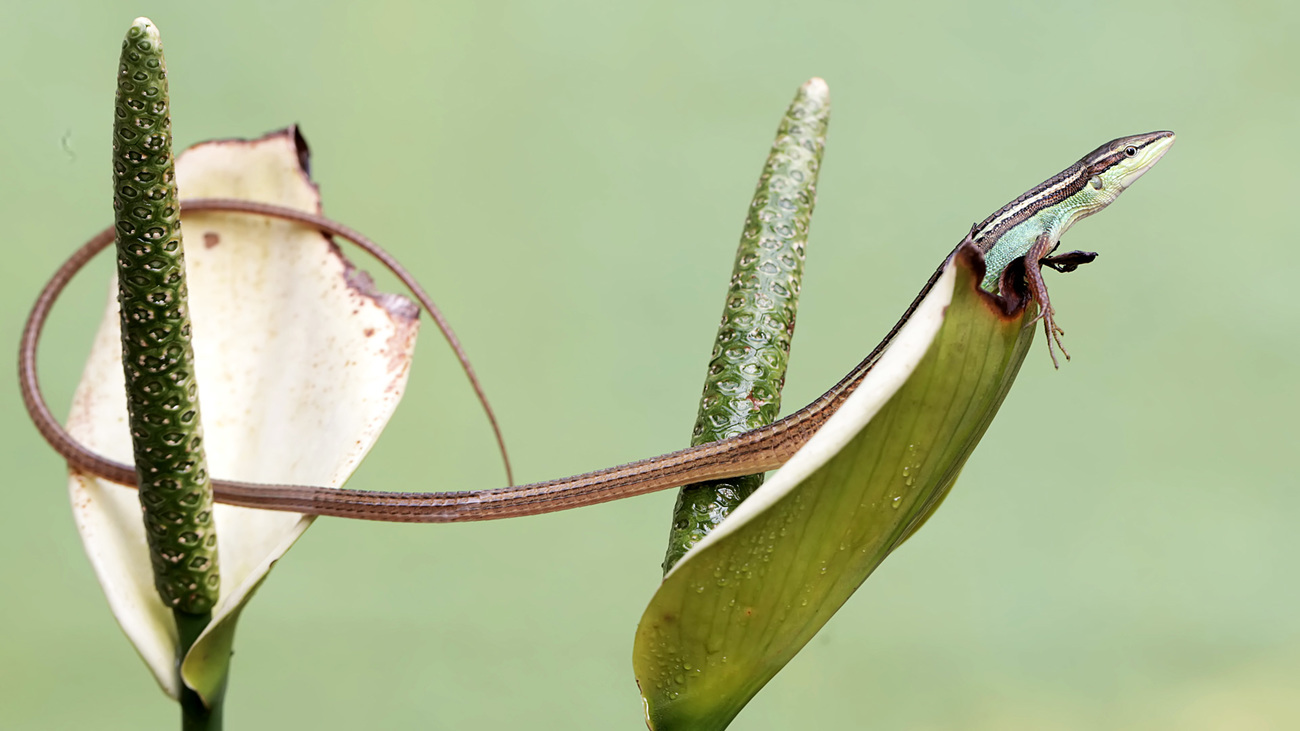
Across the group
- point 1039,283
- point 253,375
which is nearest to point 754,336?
point 1039,283

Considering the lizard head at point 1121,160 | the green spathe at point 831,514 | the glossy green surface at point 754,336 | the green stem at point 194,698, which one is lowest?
the green stem at point 194,698

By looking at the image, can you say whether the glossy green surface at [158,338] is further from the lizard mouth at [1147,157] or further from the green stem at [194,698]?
the lizard mouth at [1147,157]

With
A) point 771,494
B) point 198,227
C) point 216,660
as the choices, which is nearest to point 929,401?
point 771,494

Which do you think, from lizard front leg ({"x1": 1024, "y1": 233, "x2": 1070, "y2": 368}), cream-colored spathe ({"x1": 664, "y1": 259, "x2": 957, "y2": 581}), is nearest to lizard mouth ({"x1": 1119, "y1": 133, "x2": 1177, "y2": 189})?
lizard front leg ({"x1": 1024, "y1": 233, "x2": 1070, "y2": 368})

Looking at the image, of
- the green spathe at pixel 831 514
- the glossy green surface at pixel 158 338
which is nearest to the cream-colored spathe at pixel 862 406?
the green spathe at pixel 831 514

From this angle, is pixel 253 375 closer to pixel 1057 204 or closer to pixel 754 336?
pixel 754 336

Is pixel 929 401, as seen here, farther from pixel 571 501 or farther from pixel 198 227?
pixel 198 227
